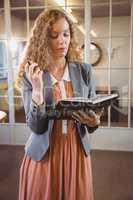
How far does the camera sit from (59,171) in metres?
1.05

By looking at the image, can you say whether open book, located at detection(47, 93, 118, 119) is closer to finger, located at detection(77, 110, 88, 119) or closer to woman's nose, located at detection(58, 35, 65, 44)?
finger, located at detection(77, 110, 88, 119)

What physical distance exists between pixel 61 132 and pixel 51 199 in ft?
0.92

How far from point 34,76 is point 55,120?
0.19m

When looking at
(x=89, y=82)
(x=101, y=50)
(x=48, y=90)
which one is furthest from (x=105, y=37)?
(x=48, y=90)

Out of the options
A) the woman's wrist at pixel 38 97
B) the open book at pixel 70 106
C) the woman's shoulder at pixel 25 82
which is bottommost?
the open book at pixel 70 106

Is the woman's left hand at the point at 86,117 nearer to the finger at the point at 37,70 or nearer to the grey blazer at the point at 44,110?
the grey blazer at the point at 44,110

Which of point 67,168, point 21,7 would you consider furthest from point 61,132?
point 21,7

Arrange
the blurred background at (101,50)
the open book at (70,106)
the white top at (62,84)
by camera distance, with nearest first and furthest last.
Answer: the open book at (70,106) < the white top at (62,84) < the blurred background at (101,50)

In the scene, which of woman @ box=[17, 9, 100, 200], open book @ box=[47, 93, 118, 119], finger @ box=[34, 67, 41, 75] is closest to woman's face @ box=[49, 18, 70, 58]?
woman @ box=[17, 9, 100, 200]

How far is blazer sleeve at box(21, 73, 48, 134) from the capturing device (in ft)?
3.07

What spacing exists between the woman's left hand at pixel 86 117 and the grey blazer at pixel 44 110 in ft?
0.18

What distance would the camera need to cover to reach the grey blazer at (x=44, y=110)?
0.95 meters

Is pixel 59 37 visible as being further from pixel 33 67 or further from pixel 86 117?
pixel 86 117

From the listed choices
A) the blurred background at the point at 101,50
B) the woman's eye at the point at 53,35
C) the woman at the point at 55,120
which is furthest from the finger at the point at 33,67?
the blurred background at the point at 101,50
